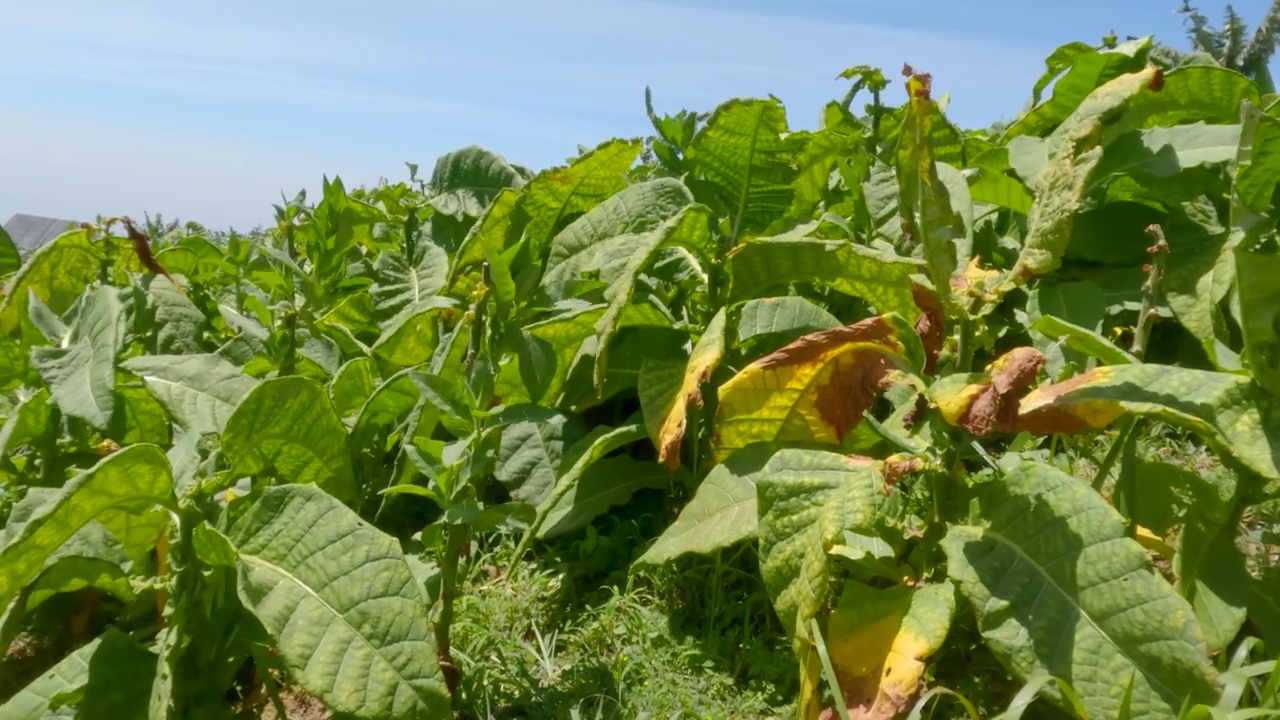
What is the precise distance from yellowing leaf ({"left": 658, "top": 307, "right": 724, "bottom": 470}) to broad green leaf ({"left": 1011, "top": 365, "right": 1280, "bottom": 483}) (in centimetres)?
57

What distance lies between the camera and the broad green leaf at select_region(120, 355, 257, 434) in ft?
6.61

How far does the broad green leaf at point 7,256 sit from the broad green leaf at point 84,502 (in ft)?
5.52

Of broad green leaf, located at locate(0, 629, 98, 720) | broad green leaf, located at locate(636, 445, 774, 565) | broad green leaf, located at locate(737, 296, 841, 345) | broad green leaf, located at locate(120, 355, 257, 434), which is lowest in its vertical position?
broad green leaf, located at locate(0, 629, 98, 720)

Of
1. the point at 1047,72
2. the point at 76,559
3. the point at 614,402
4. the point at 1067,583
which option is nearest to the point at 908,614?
the point at 1067,583

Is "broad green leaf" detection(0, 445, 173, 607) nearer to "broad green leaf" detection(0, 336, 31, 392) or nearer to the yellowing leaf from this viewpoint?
"broad green leaf" detection(0, 336, 31, 392)

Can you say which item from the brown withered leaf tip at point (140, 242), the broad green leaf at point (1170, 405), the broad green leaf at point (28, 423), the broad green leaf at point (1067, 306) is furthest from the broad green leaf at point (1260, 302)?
the brown withered leaf tip at point (140, 242)

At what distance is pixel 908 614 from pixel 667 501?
856 millimetres

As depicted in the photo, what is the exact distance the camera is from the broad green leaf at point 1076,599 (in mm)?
1379

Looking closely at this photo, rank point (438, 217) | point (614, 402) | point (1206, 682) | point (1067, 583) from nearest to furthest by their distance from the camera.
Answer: point (1206, 682), point (1067, 583), point (614, 402), point (438, 217)

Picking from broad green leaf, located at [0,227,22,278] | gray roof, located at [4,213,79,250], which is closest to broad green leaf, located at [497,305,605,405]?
broad green leaf, located at [0,227,22,278]

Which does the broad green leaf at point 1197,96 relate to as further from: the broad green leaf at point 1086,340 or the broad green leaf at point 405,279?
the broad green leaf at point 405,279

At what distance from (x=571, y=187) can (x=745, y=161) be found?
469mm

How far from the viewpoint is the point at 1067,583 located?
4.83ft

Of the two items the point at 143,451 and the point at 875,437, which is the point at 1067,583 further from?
the point at 143,451
